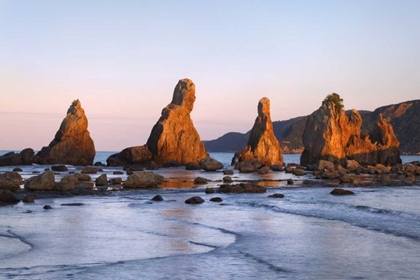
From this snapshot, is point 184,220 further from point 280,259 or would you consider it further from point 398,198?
point 398,198

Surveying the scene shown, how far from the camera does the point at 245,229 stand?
76.4 ft

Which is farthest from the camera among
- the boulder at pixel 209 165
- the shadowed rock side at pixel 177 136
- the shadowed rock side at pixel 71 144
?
the shadowed rock side at pixel 177 136

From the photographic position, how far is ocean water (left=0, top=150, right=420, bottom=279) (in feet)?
48.9

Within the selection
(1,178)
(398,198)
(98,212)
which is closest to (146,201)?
(98,212)

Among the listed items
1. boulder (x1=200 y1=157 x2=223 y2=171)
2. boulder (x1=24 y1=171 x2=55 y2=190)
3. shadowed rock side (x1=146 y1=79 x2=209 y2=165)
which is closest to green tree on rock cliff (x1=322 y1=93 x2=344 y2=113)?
shadowed rock side (x1=146 y1=79 x2=209 y2=165)

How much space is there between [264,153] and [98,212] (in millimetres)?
88031

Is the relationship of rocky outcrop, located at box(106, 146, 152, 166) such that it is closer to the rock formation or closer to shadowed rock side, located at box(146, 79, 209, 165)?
shadowed rock side, located at box(146, 79, 209, 165)

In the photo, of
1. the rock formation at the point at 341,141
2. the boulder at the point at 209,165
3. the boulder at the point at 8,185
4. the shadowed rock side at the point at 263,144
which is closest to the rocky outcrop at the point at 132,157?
the boulder at the point at 209,165

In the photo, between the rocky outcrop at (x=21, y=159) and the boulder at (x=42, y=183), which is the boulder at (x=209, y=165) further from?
the boulder at (x=42, y=183)

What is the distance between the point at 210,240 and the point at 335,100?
107 metres

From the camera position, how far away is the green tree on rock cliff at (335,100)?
388ft

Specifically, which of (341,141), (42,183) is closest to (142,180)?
(42,183)

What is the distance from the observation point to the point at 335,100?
122312 mm

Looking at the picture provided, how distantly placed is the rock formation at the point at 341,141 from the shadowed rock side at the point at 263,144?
638 cm
